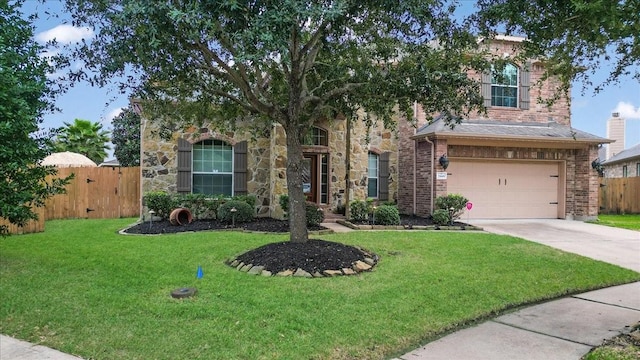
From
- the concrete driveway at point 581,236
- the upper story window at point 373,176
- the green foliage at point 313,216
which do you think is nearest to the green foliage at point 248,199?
the green foliage at point 313,216

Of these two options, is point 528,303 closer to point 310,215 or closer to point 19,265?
point 310,215

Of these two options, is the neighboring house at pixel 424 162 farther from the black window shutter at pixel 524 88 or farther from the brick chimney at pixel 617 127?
the brick chimney at pixel 617 127

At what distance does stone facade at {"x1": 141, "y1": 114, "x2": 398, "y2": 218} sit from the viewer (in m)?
13.4

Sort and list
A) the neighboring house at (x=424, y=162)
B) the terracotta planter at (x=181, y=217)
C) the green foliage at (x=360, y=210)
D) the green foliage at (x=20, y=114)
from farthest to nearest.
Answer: the neighboring house at (x=424, y=162) → the green foliage at (x=360, y=210) → the terracotta planter at (x=181, y=217) → the green foliage at (x=20, y=114)

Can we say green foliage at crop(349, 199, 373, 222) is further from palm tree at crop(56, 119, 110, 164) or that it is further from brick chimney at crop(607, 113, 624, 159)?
brick chimney at crop(607, 113, 624, 159)

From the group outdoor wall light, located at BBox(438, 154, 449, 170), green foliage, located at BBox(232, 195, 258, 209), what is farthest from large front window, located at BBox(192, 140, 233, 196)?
outdoor wall light, located at BBox(438, 154, 449, 170)

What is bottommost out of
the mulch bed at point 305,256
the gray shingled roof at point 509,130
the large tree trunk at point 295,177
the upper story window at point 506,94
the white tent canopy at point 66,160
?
the mulch bed at point 305,256

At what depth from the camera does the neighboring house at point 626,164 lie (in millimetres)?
24722

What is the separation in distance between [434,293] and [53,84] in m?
6.69

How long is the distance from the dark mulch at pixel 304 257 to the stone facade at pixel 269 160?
571 cm

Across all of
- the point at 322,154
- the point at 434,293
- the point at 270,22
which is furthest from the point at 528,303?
the point at 322,154

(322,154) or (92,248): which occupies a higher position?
(322,154)

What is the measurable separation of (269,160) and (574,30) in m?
10.3

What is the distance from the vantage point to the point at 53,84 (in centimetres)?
728
